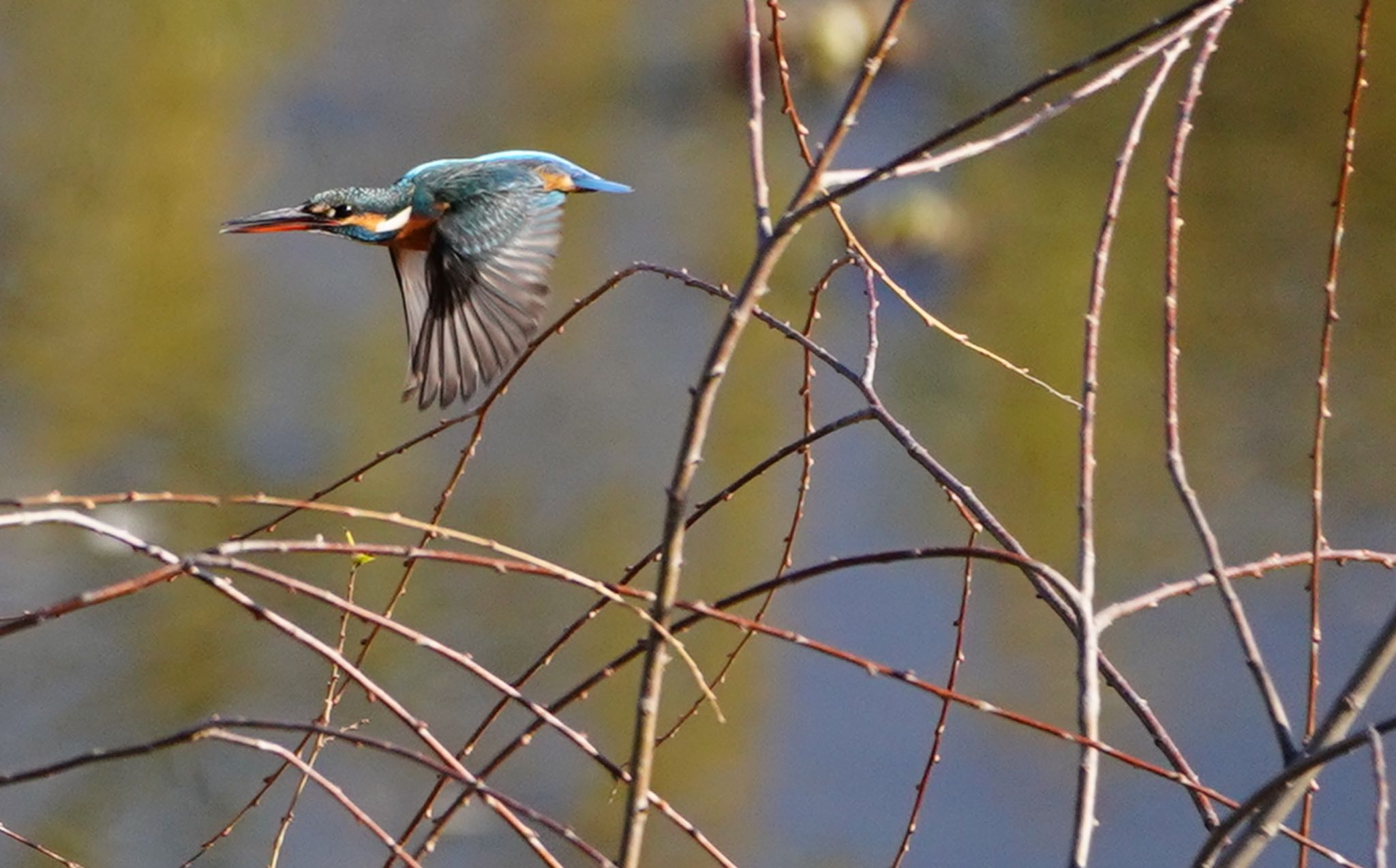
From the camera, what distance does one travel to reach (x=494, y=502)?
3.60 m

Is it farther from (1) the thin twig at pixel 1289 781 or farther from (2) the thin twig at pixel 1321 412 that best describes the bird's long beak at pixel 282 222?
(1) the thin twig at pixel 1289 781

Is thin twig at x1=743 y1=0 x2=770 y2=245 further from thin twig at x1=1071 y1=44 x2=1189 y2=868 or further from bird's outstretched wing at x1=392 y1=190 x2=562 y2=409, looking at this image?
bird's outstretched wing at x1=392 y1=190 x2=562 y2=409

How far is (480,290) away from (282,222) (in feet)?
0.68

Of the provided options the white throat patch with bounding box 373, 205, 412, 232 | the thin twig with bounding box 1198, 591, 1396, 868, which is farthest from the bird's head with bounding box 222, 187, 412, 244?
the thin twig with bounding box 1198, 591, 1396, 868

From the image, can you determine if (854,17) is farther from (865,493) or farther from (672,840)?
(672,840)

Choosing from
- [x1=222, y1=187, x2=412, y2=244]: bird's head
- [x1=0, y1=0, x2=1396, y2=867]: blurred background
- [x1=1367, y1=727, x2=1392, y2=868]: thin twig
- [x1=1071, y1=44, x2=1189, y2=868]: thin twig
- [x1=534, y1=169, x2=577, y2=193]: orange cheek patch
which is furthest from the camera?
[x1=0, y1=0, x2=1396, y2=867]: blurred background

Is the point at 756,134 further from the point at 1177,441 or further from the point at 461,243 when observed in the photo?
the point at 461,243

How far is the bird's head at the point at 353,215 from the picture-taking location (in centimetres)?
171

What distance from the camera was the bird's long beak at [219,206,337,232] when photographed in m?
1.65

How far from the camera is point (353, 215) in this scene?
171 centimetres

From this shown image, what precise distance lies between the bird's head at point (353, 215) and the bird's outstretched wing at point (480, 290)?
5 cm

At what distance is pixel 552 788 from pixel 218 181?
7.81 feet

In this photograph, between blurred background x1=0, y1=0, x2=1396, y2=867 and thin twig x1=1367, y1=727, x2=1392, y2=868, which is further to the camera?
blurred background x1=0, y1=0, x2=1396, y2=867

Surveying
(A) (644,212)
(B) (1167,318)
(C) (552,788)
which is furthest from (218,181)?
(B) (1167,318)
